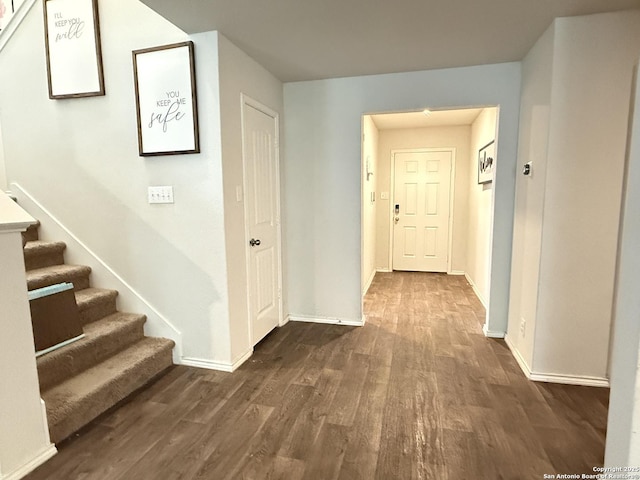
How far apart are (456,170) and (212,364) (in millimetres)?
4521

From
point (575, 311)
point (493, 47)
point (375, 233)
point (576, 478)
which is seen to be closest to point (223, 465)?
point (576, 478)

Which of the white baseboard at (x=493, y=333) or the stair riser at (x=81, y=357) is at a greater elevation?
the stair riser at (x=81, y=357)

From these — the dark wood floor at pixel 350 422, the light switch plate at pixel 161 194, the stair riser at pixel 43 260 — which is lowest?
the dark wood floor at pixel 350 422

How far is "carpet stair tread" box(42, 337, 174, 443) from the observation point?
5.95 ft

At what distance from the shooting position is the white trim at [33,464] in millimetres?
1541

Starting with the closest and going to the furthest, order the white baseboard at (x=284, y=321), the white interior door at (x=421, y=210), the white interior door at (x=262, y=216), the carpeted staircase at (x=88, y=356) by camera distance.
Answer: the carpeted staircase at (x=88, y=356) < the white interior door at (x=262, y=216) < the white baseboard at (x=284, y=321) < the white interior door at (x=421, y=210)

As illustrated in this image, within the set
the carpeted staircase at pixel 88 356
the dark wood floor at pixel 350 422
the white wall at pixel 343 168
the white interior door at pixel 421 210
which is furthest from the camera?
the white interior door at pixel 421 210

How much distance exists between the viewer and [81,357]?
2143 millimetres

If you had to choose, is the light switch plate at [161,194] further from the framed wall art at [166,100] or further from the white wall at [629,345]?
the white wall at [629,345]

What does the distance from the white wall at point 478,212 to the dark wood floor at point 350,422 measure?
4.95 feet

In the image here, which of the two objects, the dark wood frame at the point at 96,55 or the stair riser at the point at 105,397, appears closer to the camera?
the stair riser at the point at 105,397

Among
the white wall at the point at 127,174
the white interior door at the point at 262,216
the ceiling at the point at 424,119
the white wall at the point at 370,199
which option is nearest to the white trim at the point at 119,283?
the white wall at the point at 127,174

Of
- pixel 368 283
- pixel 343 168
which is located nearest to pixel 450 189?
pixel 368 283

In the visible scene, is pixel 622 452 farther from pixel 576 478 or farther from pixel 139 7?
pixel 139 7
